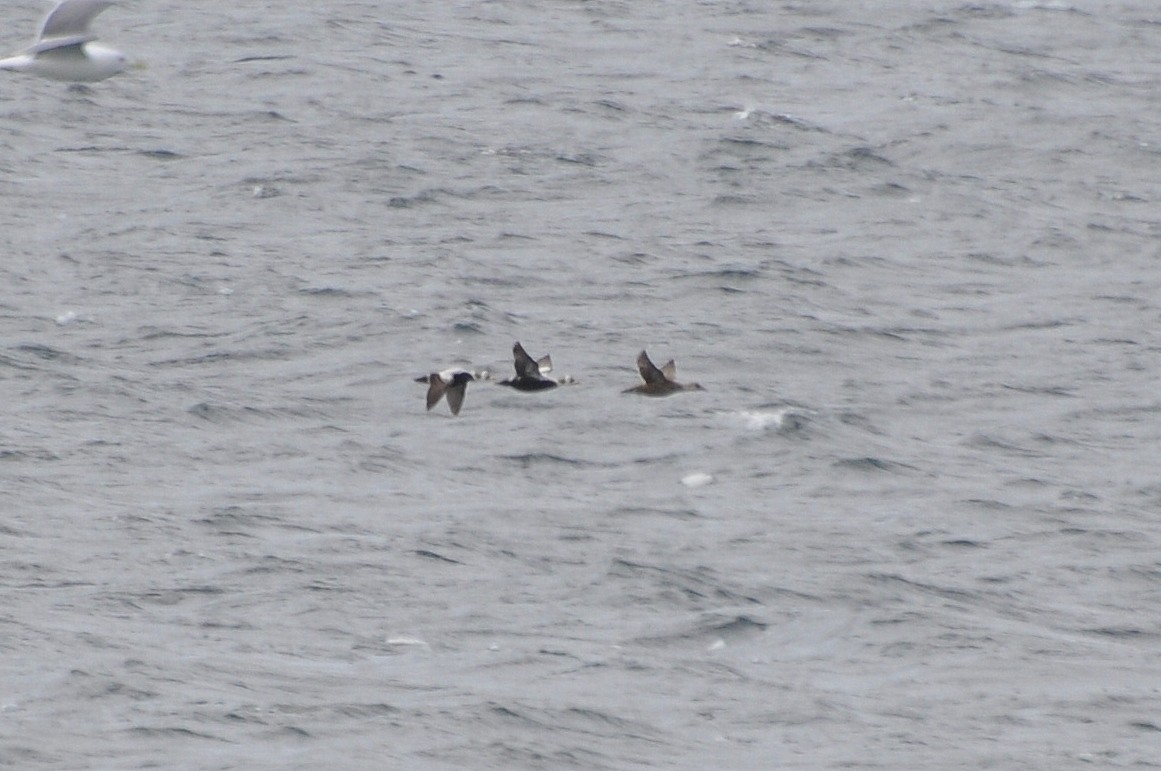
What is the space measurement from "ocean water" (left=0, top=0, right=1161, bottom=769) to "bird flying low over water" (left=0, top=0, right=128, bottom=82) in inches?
168

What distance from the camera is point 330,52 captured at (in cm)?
4322

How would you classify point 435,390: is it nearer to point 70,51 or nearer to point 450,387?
point 450,387

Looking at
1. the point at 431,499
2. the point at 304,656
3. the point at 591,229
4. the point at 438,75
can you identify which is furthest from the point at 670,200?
the point at 304,656

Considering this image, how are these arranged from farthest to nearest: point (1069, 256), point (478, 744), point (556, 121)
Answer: point (556, 121) → point (1069, 256) → point (478, 744)

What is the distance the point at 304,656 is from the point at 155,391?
7121 millimetres

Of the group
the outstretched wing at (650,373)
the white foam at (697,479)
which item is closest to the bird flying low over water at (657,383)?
the outstretched wing at (650,373)

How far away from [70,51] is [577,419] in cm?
774

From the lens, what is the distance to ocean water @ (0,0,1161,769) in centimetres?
1838

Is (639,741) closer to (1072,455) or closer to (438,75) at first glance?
(1072,455)

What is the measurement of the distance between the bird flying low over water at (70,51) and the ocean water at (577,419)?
4.26 meters

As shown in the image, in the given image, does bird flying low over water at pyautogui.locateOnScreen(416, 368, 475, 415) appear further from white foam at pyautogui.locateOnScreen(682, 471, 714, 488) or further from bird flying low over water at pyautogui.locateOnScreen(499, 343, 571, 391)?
white foam at pyautogui.locateOnScreen(682, 471, 714, 488)

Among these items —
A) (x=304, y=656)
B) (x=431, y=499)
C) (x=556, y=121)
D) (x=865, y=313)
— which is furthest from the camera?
(x=556, y=121)

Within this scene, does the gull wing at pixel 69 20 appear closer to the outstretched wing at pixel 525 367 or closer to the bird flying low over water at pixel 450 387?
the bird flying low over water at pixel 450 387

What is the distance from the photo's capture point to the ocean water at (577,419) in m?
18.4
